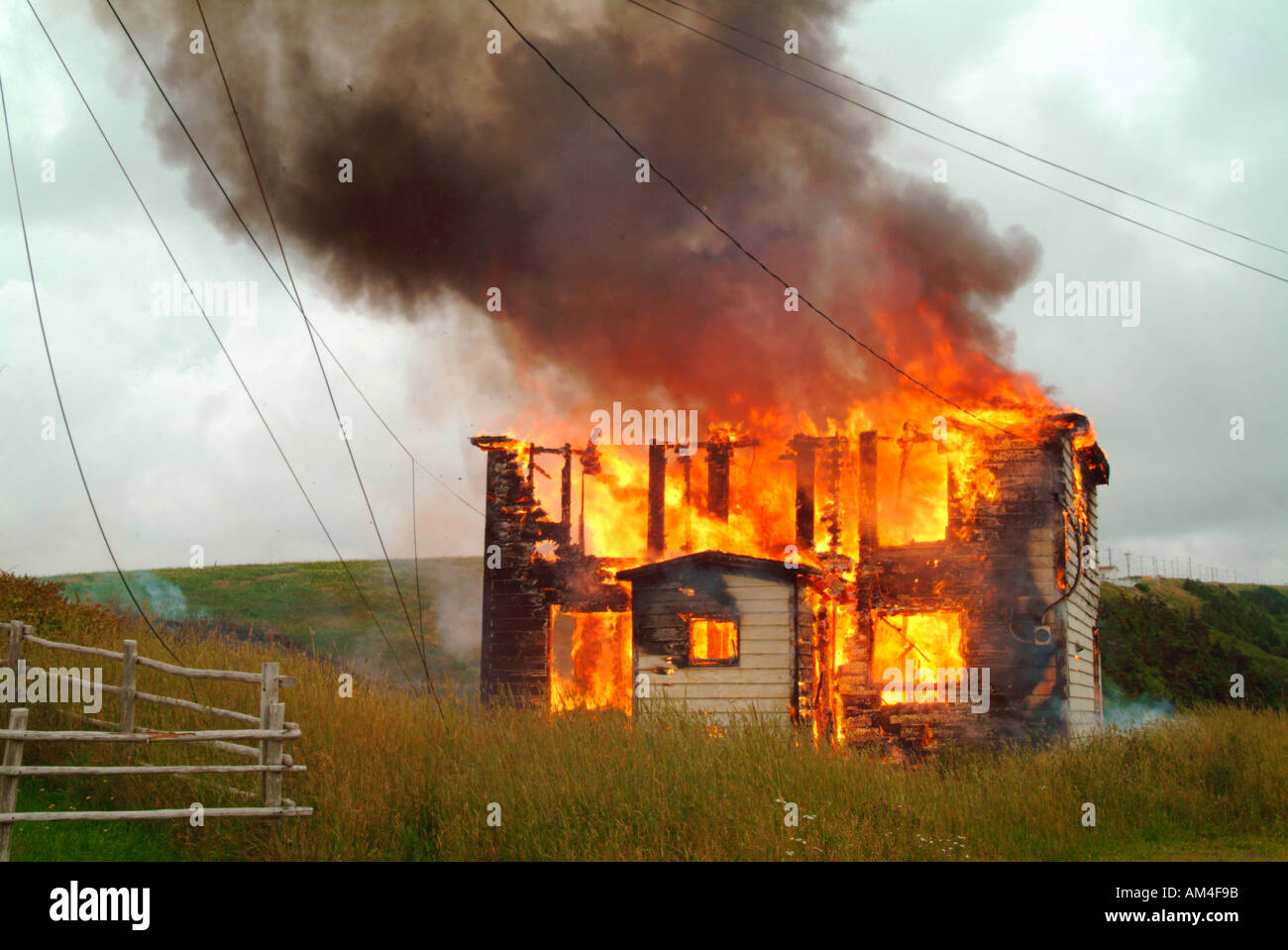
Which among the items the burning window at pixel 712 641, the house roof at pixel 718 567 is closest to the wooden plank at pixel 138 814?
the burning window at pixel 712 641

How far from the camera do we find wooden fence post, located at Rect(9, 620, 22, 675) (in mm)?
13398

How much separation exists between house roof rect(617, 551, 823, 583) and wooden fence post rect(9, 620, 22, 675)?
972cm

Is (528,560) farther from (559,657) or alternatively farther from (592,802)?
(559,657)

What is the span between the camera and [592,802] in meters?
11.7

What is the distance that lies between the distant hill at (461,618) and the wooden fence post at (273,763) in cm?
2050

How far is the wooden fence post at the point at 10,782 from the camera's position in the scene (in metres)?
9.31

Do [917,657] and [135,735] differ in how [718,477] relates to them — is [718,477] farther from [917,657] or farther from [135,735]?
[135,735]

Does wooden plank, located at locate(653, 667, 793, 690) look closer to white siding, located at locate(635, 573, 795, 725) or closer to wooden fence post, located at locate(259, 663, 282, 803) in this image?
white siding, located at locate(635, 573, 795, 725)

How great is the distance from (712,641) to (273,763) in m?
10.3

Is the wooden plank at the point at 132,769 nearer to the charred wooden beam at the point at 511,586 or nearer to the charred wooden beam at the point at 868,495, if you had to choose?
the charred wooden beam at the point at 511,586

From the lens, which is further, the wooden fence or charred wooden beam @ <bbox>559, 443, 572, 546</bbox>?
charred wooden beam @ <bbox>559, 443, 572, 546</bbox>

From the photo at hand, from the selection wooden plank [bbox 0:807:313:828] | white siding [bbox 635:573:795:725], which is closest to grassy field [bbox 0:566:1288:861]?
wooden plank [bbox 0:807:313:828]
